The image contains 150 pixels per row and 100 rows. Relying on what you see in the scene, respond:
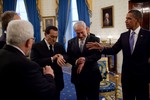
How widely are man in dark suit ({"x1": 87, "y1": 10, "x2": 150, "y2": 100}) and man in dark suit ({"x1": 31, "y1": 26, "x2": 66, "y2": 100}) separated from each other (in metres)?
0.49

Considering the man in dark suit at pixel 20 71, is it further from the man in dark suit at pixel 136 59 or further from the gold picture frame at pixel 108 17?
the gold picture frame at pixel 108 17

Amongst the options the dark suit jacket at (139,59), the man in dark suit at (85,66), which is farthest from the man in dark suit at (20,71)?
the dark suit jacket at (139,59)

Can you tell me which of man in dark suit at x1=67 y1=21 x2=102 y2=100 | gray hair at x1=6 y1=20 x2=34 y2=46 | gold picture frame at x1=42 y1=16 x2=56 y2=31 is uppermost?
gold picture frame at x1=42 y1=16 x2=56 y2=31

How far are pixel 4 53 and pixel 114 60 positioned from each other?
630cm

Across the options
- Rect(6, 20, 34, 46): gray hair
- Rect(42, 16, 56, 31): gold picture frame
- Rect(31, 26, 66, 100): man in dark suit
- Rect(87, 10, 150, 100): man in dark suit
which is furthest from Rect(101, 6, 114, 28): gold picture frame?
Rect(6, 20, 34, 46): gray hair

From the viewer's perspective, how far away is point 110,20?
7848mm

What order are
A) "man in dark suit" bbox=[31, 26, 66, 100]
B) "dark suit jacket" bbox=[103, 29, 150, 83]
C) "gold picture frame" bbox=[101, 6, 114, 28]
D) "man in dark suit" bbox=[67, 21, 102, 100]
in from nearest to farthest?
"man in dark suit" bbox=[31, 26, 66, 100] → "dark suit jacket" bbox=[103, 29, 150, 83] → "man in dark suit" bbox=[67, 21, 102, 100] → "gold picture frame" bbox=[101, 6, 114, 28]

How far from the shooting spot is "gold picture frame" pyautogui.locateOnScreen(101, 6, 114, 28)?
7.73 metres

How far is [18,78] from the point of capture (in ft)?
5.13

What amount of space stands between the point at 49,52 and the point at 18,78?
1331mm

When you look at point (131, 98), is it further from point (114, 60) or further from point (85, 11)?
point (85, 11)

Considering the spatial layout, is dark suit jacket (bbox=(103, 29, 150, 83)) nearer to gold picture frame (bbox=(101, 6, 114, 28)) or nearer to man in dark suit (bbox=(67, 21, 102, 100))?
man in dark suit (bbox=(67, 21, 102, 100))

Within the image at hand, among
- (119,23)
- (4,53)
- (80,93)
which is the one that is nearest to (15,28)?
(4,53)

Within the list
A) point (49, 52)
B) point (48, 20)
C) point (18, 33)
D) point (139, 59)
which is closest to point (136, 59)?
point (139, 59)
